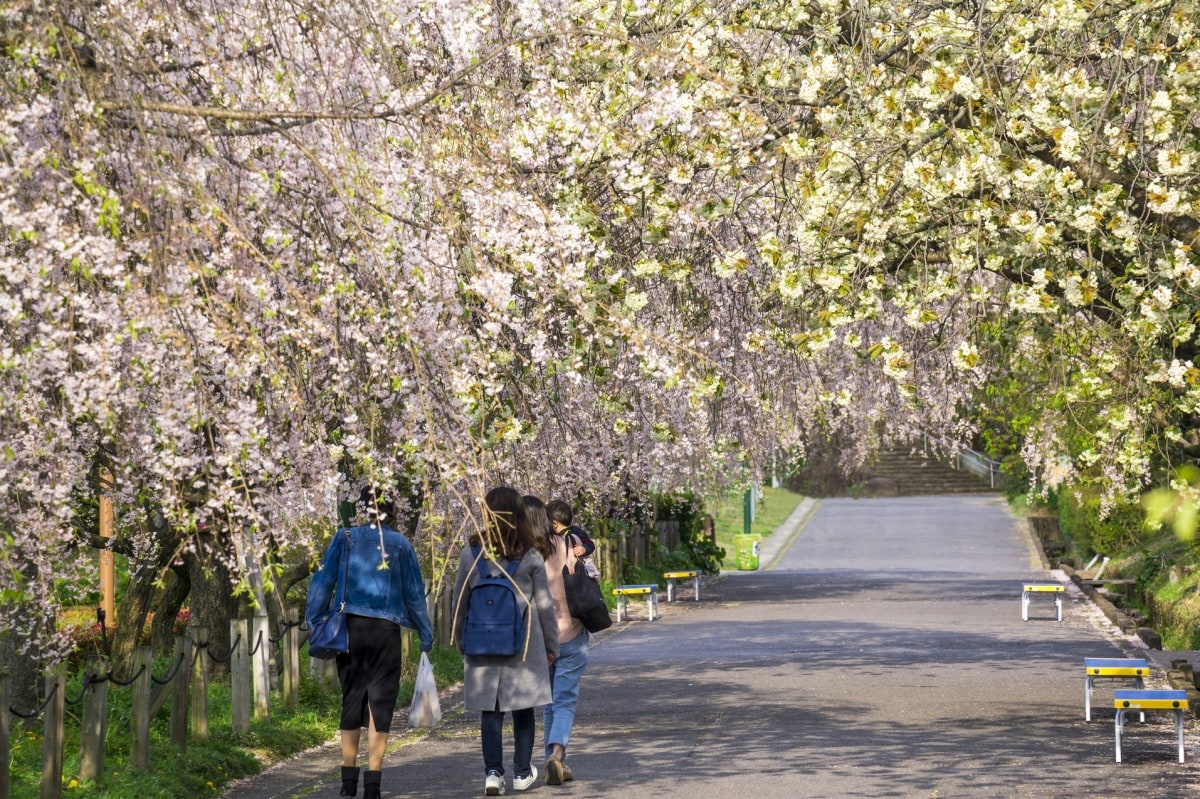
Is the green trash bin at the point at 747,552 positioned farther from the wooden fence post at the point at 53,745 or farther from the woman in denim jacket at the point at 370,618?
the wooden fence post at the point at 53,745

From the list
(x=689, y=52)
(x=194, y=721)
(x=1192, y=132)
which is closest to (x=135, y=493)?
(x=194, y=721)

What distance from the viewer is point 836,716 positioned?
42.8 feet

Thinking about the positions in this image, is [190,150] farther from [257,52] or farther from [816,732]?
[816,732]

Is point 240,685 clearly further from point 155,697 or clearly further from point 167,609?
point 167,609

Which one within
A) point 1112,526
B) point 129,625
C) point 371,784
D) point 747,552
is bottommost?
point 371,784

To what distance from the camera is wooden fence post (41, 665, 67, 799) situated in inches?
340

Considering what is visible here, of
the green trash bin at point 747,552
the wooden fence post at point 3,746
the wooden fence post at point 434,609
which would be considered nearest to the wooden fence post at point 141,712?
the wooden fence post at point 3,746

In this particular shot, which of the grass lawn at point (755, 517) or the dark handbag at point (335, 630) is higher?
the grass lawn at point (755, 517)

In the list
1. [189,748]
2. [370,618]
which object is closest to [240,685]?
[189,748]

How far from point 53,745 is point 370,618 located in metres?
1.71

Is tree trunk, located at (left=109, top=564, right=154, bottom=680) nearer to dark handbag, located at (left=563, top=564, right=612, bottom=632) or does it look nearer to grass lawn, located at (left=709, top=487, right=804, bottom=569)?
dark handbag, located at (left=563, top=564, right=612, bottom=632)

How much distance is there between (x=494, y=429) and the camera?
8875mm

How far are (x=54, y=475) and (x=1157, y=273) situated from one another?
582 cm

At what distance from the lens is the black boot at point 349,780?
366 inches
